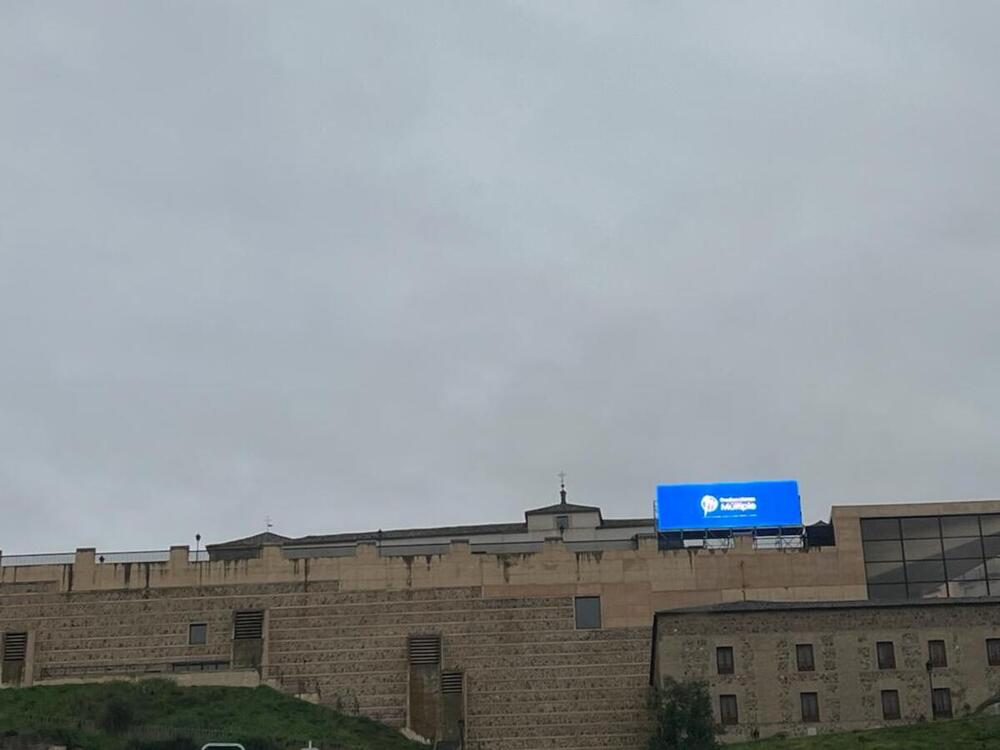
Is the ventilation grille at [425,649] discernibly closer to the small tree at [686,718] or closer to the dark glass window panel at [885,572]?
the small tree at [686,718]

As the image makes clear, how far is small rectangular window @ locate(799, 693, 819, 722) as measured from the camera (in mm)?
59250

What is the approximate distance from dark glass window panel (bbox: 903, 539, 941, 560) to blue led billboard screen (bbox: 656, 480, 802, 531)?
560 centimetres

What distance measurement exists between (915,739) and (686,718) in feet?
28.3

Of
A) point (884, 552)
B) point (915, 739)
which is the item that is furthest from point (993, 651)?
point (884, 552)

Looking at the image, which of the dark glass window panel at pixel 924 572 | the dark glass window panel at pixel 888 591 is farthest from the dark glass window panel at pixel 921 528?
the dark glass window panel at pixel 888 591

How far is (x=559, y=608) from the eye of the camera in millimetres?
76250

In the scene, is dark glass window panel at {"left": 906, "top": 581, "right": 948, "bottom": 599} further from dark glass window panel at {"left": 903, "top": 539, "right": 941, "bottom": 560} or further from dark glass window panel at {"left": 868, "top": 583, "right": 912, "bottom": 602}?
dark glass window panel at {"left": 903, "top": 539, "right": 941, "bottom": 560}

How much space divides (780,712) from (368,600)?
24.7 metres

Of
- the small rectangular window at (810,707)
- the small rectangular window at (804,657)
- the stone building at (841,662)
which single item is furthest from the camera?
the small rectangular window at (804,657)

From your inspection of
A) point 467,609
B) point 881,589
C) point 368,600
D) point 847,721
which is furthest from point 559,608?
point 847,721

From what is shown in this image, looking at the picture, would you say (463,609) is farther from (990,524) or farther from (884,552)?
(990,524)

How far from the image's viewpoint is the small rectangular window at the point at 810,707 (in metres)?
59.2

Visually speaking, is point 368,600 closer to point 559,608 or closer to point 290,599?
point 290,599

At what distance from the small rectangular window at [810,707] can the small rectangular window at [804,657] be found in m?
1.00
